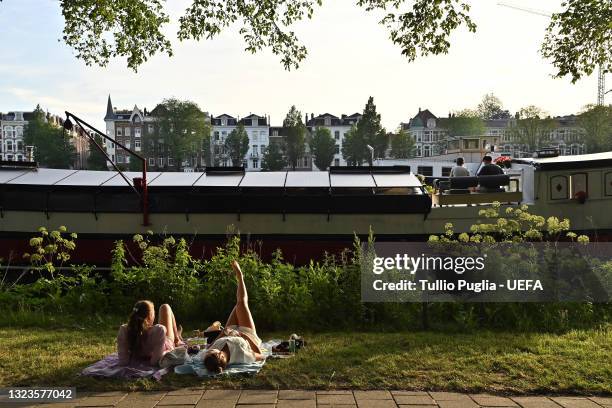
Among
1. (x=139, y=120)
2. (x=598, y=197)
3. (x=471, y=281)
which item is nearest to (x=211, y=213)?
(x=471, y=281)

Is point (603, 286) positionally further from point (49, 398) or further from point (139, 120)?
point (139, 120)

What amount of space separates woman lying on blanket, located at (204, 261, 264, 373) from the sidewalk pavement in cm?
38

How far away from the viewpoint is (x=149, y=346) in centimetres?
588

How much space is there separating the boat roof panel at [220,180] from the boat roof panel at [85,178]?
97.2 inches

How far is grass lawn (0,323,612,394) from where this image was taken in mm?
5367

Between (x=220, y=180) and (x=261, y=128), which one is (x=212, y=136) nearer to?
(x=261, y=128)

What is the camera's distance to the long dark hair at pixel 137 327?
5.82 m

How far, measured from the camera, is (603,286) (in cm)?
780

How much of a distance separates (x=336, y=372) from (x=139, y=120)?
124884 mm

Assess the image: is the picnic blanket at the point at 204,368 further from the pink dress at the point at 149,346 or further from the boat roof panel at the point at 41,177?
the boat roof panel at the point at 41,177

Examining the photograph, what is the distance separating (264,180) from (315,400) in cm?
1000

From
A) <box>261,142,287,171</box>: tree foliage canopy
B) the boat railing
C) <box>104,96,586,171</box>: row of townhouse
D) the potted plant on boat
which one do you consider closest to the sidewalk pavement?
the boat railing

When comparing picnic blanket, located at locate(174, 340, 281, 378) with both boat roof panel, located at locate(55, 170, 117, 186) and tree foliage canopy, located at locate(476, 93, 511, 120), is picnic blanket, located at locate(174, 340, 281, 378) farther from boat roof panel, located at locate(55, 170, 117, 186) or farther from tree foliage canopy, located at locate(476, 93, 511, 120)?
tree foliage canopy, located at locate(476, 93, 511, 120)

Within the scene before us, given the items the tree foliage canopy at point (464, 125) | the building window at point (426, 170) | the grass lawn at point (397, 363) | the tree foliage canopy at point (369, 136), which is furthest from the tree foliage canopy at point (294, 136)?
the grass lawn at point (397, 363)
